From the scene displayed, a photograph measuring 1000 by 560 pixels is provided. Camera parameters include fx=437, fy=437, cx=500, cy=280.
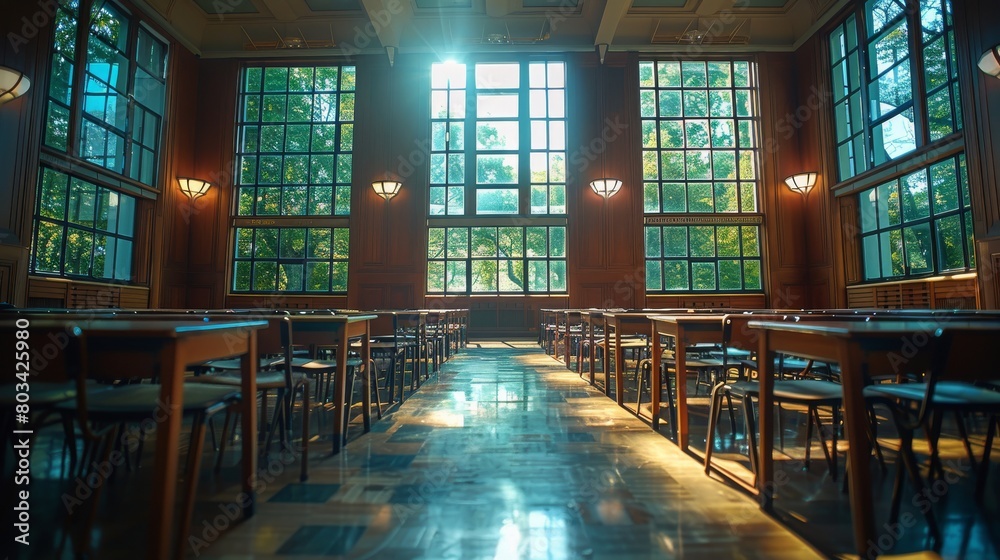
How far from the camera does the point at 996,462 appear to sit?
6.52 feet

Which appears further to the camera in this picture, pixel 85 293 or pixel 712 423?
pixel 85 293

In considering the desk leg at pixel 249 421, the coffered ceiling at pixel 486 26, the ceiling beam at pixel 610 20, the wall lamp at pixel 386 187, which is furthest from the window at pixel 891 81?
the desk leg at pixel 249 421

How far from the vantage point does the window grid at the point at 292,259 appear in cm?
898

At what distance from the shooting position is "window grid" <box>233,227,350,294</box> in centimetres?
898

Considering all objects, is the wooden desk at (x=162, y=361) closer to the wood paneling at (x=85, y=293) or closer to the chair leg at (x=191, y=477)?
the chair leg at (x=191, y=477)

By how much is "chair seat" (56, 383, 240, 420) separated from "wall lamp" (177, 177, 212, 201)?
8486 millimetres

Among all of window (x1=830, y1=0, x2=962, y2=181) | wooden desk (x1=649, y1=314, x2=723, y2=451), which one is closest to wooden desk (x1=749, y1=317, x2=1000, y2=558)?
wooden desk (x1=649, y1=314, x2=723, y2=451)

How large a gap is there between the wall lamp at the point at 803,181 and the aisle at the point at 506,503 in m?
7.75

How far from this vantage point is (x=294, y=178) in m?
9.20

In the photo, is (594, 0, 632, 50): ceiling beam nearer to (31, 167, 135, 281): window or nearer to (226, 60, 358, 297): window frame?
(226, 60, 358, 297): window frame

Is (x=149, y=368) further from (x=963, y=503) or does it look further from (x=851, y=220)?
(x=851, y=220)

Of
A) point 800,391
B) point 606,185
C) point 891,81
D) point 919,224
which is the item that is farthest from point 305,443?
point 891,81

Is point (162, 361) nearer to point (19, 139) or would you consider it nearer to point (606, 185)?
point (19, 139)

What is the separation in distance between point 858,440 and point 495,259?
8196 millimetres
